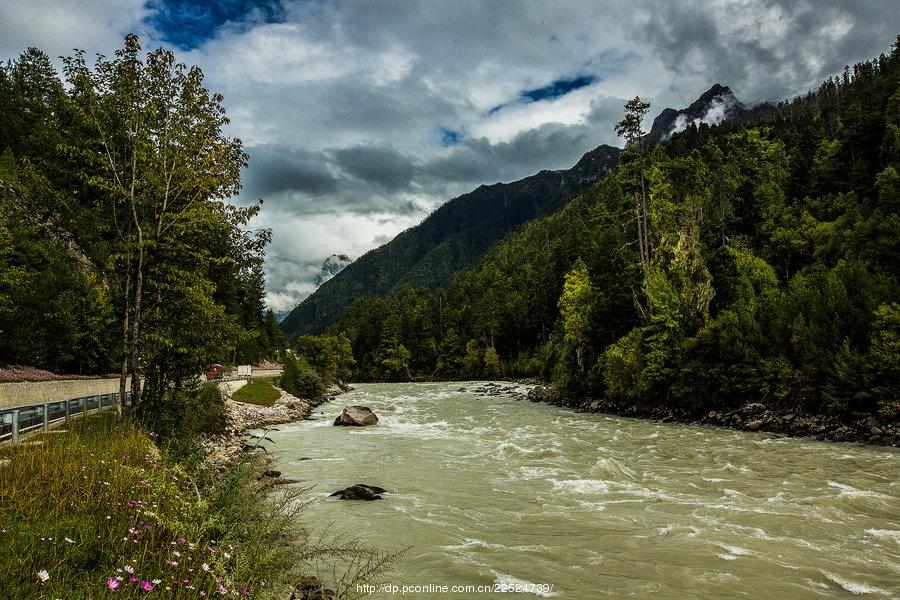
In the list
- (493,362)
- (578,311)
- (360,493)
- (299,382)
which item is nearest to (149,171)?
(360,493)

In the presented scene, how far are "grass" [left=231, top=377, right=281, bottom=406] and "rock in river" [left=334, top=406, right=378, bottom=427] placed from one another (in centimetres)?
885

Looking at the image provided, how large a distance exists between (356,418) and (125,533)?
2649 cm

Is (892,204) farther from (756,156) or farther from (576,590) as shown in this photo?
(756,156)

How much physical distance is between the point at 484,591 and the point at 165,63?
50.0 feet

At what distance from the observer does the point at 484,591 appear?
7816mm

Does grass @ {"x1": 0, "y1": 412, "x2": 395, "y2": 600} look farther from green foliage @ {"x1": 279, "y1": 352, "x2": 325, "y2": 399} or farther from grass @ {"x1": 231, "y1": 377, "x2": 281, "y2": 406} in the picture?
green foliage @ {"x1": 279, "y1": 352, "x2": 325, "y2": 399}

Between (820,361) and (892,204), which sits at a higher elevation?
(892,204)

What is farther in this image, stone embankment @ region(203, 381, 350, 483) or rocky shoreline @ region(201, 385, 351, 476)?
stone embankment @ region(203, 381, 350, 483)

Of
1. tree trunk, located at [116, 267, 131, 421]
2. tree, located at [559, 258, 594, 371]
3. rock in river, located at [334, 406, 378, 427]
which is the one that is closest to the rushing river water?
tree trunk, located at [116, 267, 131, 421]

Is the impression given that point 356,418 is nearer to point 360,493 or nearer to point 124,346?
point 360,493

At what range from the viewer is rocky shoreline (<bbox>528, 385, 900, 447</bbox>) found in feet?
63.2

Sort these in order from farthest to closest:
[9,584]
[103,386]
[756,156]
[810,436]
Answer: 1. [756,156]
2. [103,386]
3. [810,436]
4. [9,584]

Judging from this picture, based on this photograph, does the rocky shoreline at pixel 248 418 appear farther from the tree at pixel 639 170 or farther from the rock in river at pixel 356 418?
the tree at pixel 639 170

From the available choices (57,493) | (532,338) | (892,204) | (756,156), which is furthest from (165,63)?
(756,156)
